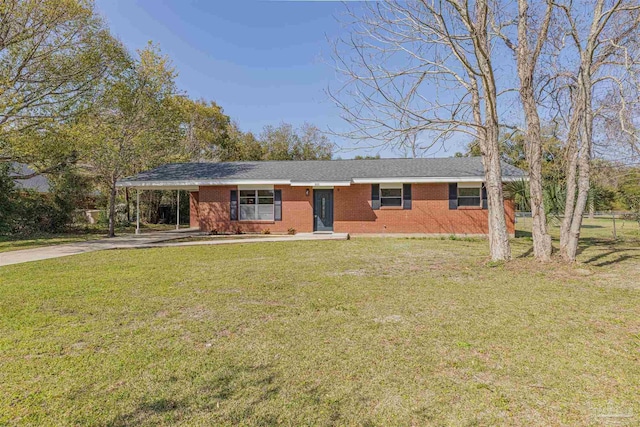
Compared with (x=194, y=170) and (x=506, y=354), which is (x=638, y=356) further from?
(x=194, y=170)

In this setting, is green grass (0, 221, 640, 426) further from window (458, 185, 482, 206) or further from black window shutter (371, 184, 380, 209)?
black window shutter (371, 184, 380, 209)

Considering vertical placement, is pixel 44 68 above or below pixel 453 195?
above

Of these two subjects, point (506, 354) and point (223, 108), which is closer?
point (506, 354)

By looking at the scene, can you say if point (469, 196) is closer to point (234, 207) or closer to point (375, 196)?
point (375, 196)

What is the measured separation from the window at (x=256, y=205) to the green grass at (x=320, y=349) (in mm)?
9498

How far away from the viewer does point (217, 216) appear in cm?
1733

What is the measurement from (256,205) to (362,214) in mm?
5283

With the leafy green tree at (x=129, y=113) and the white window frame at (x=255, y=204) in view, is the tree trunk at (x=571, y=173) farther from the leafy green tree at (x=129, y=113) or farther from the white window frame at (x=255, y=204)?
the leafy green tree at (x=129, y=113)

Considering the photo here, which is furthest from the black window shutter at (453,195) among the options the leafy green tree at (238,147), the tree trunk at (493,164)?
the leafy green tree at (238,147)

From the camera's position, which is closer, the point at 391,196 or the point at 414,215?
the point at 414,215

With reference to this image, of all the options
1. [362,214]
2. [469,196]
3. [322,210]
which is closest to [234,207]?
[322,210]

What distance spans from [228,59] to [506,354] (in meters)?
18.8

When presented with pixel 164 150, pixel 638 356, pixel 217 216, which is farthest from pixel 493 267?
pixel 164 150

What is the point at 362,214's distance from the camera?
647 inches
